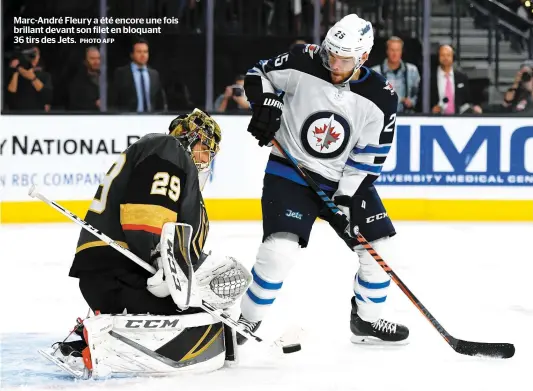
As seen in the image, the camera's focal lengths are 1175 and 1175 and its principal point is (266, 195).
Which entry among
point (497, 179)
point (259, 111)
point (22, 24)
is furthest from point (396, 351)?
point (22, 24)

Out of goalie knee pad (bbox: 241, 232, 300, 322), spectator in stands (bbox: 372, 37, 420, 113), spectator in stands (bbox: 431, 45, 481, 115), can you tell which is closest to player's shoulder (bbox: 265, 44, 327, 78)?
goalie knee pad (bbox: 241, 232, 300, 322)

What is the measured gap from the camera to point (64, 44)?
24.1 feet

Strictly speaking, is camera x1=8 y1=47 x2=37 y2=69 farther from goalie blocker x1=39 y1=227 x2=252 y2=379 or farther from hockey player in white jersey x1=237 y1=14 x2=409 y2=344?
goalie blocker x1=39 y1=227 x2=252 y2=379

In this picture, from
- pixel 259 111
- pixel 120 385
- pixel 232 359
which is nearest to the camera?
pixel 120 385

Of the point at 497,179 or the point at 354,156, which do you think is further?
the point at 497,179

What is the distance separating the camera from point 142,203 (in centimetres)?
305

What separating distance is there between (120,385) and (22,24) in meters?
4.58

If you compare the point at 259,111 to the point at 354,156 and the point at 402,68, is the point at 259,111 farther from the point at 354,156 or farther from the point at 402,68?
the point at 402,68

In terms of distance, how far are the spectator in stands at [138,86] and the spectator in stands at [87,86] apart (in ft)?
0.36

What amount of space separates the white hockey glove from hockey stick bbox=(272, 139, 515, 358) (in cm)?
79

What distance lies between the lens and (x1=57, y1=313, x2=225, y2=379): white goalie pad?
10.3 feet

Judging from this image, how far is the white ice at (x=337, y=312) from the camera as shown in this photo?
10.8ft

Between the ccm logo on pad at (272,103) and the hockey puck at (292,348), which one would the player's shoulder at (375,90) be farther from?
the hockey puck at (292,348)

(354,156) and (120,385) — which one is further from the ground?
(354,156)
